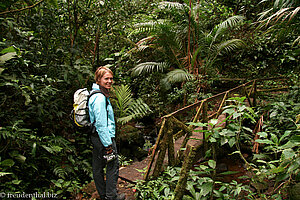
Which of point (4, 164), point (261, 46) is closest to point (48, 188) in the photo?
point (4, 164)

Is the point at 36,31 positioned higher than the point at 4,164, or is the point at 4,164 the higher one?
the point at 36,31

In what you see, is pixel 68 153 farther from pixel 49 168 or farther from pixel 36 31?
pixel 36 31

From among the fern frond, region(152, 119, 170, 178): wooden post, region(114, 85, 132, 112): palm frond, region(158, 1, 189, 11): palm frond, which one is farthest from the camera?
region(158, 1, 189, 11): palm frond

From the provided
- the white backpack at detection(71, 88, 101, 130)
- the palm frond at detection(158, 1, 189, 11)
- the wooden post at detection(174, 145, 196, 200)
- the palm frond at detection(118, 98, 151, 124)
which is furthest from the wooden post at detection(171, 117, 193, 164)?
the palm frond at detection(158, 1, 189, 11)

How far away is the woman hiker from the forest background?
1046mm

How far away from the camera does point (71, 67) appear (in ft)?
12.6

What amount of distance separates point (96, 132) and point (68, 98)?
80.0 inches

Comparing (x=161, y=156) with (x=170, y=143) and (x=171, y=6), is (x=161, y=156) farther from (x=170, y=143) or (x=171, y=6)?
(x=171, y=6)

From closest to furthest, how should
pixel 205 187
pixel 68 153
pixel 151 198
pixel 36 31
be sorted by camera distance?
pixel 205 187 < pixel 151 198 < pixel 36 31 < pixel 68 153

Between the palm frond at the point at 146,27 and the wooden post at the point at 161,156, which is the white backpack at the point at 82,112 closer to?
the wooden post at the point at 161,156

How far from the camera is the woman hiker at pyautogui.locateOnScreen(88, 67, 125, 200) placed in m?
2.39

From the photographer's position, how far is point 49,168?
11.9 feet

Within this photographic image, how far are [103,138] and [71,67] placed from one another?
209cm

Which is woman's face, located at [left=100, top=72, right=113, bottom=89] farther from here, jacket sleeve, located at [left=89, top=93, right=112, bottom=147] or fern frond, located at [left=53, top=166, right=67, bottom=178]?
fern frond, located at [left=53, top=166, right=67, bottom=178]
